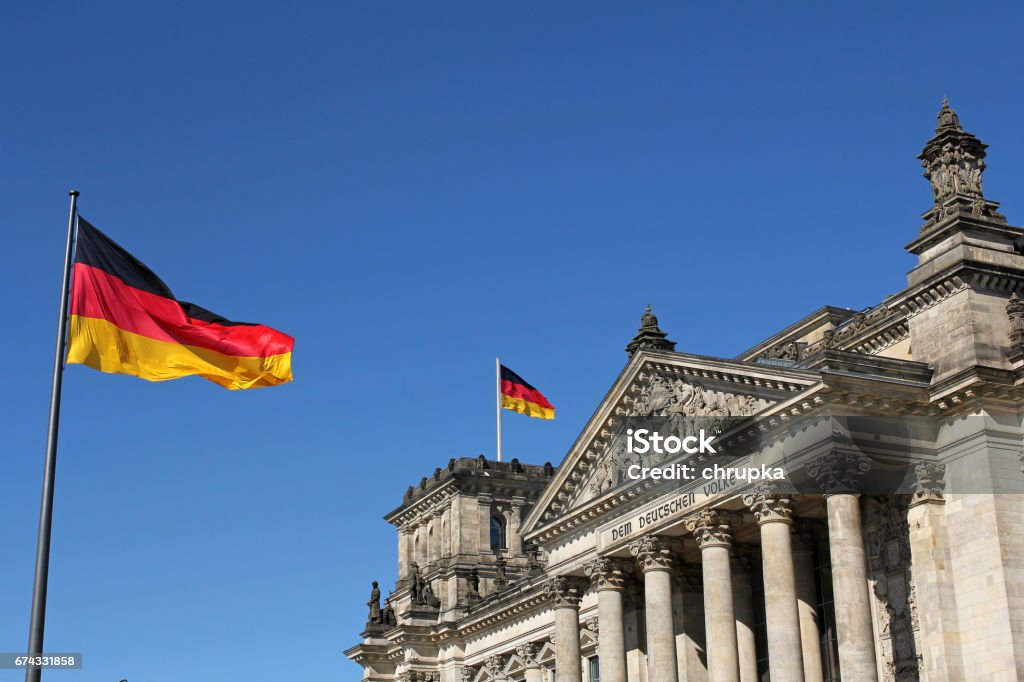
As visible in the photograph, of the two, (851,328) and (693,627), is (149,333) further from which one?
(693,627)

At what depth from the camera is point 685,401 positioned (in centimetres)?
4244

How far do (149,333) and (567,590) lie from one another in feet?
88.4

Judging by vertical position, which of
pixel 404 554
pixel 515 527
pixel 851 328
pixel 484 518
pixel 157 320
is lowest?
pixel 157 320

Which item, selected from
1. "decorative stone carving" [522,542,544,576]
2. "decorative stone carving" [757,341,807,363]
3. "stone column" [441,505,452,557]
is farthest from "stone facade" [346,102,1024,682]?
"stone column" [441,505,452,557]

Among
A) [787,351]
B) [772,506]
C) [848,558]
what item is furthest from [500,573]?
[848,558]

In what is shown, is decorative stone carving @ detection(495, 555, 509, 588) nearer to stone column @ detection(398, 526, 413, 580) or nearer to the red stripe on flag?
stone column @ detection(398, 526, 413, 580)

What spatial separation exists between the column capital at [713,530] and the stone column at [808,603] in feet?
7.28

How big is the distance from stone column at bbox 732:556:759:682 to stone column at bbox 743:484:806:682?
3928mm

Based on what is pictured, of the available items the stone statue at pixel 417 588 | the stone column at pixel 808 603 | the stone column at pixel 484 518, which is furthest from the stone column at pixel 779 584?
the stone column at pixel 484 518

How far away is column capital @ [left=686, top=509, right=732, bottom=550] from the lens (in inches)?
1598

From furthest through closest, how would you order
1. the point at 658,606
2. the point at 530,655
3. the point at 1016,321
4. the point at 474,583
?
1. the point at 474,583
2. the point at 530,655
3. the point at 658,606
4. the point at 1016,321

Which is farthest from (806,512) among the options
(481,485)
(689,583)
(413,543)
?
(413,543)

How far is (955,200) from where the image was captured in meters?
39.2

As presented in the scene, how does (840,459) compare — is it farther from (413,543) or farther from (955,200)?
(413,543)
